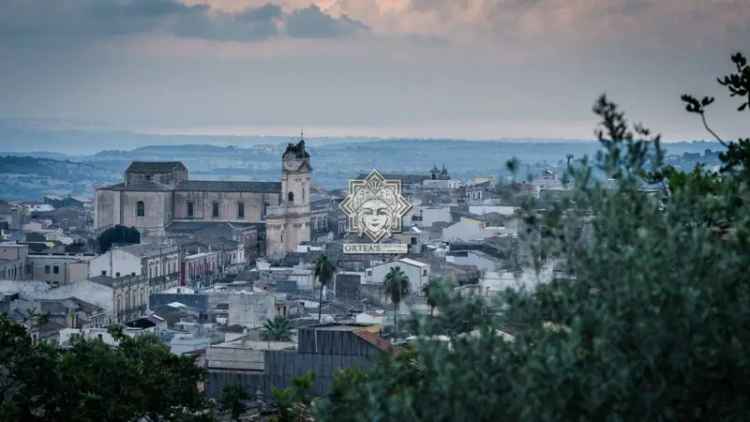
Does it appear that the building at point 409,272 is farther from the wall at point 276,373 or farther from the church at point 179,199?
the church at point 179,199

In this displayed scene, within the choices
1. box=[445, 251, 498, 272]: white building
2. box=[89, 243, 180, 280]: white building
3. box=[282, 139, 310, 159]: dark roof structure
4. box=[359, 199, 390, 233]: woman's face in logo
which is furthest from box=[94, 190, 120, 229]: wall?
box=[445, 251, 498, 272]: white building

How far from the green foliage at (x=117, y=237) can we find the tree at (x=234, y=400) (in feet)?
243

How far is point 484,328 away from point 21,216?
6307 inches

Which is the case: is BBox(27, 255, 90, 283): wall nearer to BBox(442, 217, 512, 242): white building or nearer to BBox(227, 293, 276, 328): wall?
BBox(442, 217, 512, 242): white building

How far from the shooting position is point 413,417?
1848 centimetres

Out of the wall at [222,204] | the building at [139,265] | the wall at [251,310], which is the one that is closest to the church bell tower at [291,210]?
the wall at [222,204]

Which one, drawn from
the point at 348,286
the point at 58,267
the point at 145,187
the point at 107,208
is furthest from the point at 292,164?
the point at 348,286

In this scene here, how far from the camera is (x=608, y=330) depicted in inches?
726

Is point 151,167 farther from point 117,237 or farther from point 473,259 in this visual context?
point 473,259

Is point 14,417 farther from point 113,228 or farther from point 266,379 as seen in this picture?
point 113,228

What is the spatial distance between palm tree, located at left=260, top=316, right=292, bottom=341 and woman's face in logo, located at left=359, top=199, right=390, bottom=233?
42650 mm

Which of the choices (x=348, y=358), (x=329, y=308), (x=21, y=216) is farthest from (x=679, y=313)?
(x=21, y=216)

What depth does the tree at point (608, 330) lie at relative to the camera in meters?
18.3

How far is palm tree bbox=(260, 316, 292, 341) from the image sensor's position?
64.0m
